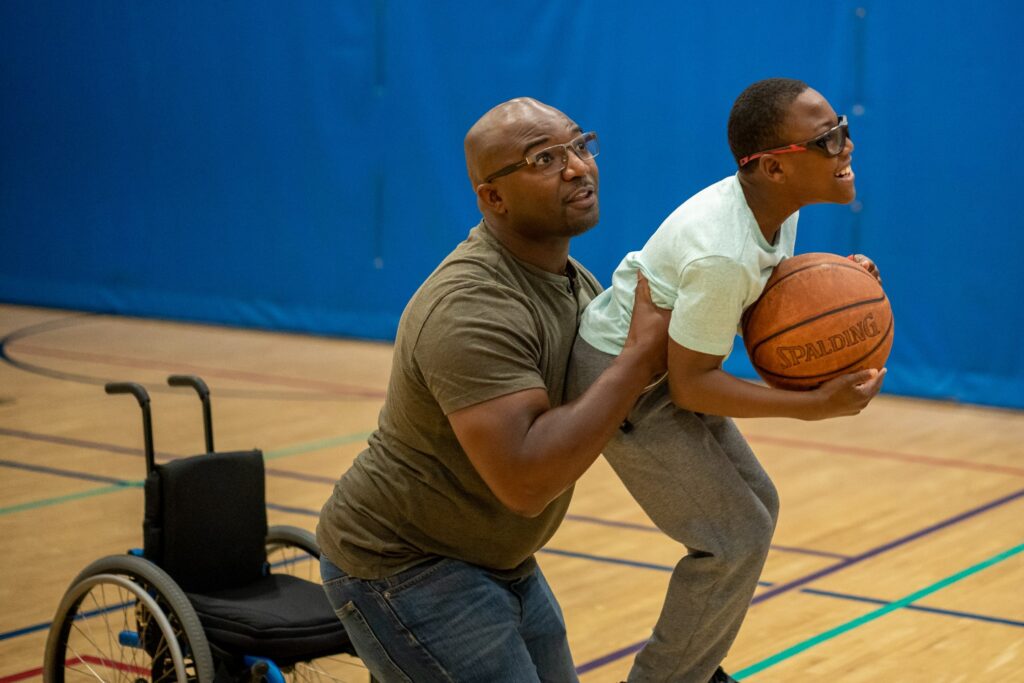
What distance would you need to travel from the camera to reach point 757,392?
2.56 metres

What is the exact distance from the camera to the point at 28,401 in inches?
293

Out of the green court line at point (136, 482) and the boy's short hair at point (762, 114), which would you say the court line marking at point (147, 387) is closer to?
the green court line at point (136, 482)

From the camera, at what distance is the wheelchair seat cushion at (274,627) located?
3.00 metres

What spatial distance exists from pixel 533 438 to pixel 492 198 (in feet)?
1.52

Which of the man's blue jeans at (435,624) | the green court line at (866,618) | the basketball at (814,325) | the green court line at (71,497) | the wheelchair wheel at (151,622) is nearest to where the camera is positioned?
the man's blue jeans at (435,624)

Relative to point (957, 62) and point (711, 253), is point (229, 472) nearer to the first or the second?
point (711, 253)

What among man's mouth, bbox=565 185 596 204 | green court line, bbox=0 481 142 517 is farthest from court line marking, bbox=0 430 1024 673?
man's mouth, bbox=565 185 596 204

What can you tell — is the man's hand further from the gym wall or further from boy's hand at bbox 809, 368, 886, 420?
the gym wall

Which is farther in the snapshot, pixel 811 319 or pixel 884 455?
pixel 884 455

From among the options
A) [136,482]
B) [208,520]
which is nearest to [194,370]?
[136,482]

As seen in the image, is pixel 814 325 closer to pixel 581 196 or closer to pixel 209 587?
pixel 581 196

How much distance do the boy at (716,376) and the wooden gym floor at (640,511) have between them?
1065 millimetres

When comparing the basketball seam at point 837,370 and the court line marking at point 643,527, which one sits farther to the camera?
the court line marking at point 643,527

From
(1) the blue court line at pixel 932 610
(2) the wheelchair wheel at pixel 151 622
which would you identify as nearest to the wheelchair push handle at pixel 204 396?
(2) the wheelchair wheel at pixel 151 622
